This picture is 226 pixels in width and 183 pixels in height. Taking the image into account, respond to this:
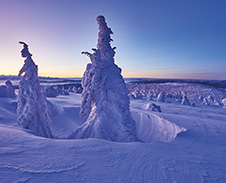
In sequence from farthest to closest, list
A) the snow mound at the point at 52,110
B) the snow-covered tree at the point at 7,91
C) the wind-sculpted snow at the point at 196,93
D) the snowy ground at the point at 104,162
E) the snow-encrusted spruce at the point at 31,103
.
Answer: the wind-sculpted snow at the point at 196,93, the snow-covered tree at the point at 7,91, the snow mound at the point at 52,110, the snow-encrusted spruce at the point at 31,103, the snowy ground at the point at 104,162

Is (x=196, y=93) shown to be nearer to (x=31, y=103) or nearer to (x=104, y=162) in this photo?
(x=31, y=103)

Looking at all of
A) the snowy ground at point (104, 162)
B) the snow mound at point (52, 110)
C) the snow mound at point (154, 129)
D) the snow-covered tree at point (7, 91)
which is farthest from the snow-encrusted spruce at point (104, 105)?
the snow-covered tree at point (7, 91)

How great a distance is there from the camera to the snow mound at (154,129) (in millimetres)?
5242

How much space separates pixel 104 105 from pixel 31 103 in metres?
3.56

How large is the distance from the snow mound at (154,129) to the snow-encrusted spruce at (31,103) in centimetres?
515

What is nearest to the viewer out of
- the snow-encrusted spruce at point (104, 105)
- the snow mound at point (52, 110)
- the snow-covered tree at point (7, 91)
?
the snow-encrusted spruce at point (104, 105)

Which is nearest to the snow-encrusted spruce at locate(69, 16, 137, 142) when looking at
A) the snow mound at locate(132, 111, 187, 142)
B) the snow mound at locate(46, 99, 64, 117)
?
the snow mound at locate(132, 111, 187, 142)

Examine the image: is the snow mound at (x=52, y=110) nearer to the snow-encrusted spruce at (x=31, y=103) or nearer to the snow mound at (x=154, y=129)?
the snow-encrusted spruce at (x=31, y=103)

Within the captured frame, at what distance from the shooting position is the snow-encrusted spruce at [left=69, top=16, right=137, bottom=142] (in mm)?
4845

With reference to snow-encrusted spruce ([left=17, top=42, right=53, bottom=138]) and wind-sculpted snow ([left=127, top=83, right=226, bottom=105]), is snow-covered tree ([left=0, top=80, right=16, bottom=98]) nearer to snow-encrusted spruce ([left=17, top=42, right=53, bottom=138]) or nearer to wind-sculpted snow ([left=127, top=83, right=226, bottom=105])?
snow-encrusted spruce ([left=17, top=42, right=53, bottom=138])

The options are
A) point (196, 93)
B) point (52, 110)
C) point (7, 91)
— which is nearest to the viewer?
point (52, 110)

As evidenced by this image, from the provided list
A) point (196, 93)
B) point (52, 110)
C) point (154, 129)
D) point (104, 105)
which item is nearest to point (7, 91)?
point (52, 110)

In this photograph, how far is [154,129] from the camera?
668 centimetres

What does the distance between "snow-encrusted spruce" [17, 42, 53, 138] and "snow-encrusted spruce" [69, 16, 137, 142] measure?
198 cm
